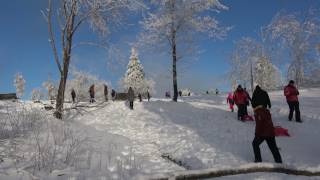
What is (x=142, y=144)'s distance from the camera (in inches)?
543

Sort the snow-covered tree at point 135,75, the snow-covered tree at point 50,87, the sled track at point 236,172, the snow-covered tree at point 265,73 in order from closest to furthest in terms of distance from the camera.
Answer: the sled track at point 236,172
the snow-covered tree at point 265,73
the snow-covered tree at point 135,75
the snow-covered tree at point 50,87

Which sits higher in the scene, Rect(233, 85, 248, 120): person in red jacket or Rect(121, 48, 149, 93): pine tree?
Rect(121, 48, 149, 93): pine tree

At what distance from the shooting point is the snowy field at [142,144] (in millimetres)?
8305

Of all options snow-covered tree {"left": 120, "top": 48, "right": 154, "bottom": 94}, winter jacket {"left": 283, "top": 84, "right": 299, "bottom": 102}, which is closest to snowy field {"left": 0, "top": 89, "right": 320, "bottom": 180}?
winter jacket {"left": 283, "top": 84, "right": 299, "bottom": 102}

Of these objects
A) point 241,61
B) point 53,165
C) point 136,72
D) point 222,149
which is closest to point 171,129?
point 222,149

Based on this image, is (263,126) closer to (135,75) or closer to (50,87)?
(135,75)

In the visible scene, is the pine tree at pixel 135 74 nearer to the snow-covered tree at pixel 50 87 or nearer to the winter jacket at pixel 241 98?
the snow-covered tree at pixel 50 87

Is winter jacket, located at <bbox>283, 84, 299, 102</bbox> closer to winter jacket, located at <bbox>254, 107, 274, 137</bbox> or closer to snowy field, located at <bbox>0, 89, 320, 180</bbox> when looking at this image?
snowy field, located at <bbox>0, 89, 320, 180</bbox>

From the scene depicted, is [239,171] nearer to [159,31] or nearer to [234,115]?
[234,115]

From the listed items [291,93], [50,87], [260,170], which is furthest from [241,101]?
[50,87]

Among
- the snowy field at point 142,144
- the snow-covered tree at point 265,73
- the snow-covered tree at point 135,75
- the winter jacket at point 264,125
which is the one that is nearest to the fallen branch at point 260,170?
the snowy field at point 142,144

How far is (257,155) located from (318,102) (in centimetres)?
2146

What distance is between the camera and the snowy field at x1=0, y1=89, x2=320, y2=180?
8305mm

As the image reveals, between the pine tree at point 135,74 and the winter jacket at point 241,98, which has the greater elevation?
the pine tree at point 135,74
